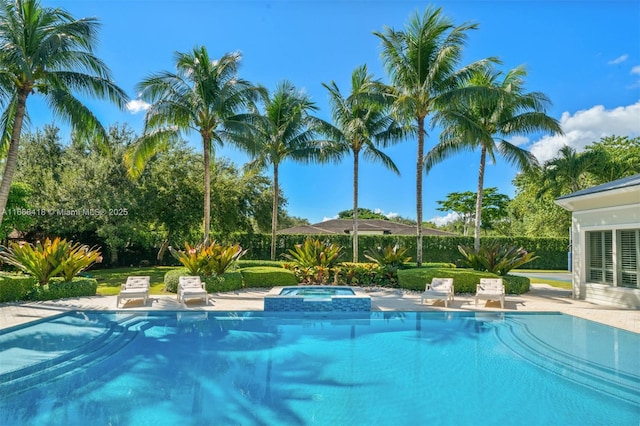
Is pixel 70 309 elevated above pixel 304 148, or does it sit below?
below

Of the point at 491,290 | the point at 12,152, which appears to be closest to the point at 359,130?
the point at 491,290

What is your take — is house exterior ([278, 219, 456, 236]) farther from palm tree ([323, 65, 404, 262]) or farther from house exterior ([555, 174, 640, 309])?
house exterior ([555, 174, 640, 309])

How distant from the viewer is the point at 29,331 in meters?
8.60

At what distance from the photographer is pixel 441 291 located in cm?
1230

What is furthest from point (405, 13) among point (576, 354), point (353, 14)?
point (576, 354)

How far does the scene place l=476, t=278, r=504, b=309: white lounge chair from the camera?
11673 mm

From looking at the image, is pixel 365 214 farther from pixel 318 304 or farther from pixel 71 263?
pixel 71 263

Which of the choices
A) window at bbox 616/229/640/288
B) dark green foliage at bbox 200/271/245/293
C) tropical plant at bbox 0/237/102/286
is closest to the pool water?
dark green foliage at bbox 200/271/245/293

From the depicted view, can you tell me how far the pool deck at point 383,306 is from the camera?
32.4 ft

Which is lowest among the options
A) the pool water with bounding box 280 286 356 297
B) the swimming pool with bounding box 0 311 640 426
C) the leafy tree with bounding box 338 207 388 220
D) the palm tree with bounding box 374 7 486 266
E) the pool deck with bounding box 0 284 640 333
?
the swimming pool with bounding box 0 311 640 426

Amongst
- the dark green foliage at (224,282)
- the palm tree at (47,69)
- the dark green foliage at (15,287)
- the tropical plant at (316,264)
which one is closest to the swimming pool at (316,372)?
the dark green foliage at (15,287)

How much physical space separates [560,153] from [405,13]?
62.5 feet

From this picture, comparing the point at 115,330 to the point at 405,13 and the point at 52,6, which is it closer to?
the point at 52,6

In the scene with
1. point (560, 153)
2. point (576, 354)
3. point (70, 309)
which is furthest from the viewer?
point (560, 153)
